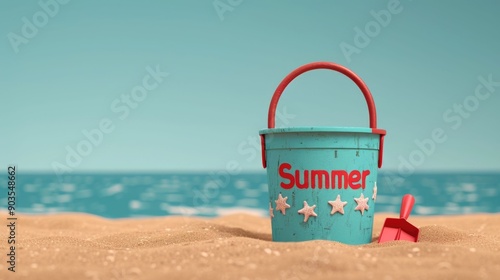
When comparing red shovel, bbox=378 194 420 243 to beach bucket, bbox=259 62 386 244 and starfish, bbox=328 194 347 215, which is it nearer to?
beach bucket, bbox=259 62 386 244

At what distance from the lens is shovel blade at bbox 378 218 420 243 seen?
3.45 metres

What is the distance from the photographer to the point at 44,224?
5074 millimetres

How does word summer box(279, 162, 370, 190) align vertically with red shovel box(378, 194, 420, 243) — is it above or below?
above

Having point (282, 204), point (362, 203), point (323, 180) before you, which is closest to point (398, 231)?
point (362, 203)

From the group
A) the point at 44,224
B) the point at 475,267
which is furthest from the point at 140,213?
the point at 475,267

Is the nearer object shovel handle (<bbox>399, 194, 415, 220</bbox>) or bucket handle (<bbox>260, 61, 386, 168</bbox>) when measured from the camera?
bucket handle (<bbox>260, 61, 386, 168</bbox>)

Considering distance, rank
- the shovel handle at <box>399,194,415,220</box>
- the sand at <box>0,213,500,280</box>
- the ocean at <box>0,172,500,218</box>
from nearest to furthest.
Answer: the sand at <box>0,213,500,280</box> → the shovel handle at <box>399,194,415,220</box> → the ocean at <box>0,172,500,218</box>

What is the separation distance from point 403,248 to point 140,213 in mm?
12563

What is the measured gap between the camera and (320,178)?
10.5 feet

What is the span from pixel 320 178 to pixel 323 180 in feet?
0.07

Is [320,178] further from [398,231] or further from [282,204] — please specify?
[398,231]

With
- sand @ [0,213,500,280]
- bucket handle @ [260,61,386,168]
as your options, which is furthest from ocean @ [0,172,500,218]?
sand @ [0,213,500,280]

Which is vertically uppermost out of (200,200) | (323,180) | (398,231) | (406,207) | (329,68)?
(329,68)

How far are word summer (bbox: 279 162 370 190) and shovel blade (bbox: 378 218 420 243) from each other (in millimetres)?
461
